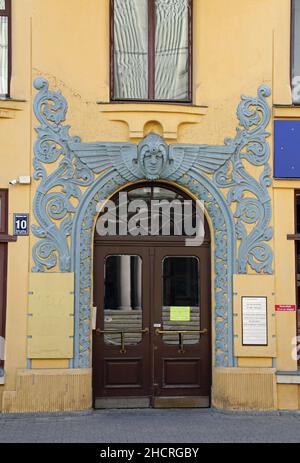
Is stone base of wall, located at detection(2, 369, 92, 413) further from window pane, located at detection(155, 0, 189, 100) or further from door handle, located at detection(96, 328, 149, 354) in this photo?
window pane, located at detection(155, 0, 189, 100)

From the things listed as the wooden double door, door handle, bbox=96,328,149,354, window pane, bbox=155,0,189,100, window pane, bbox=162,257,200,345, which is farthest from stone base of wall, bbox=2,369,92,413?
window pane, bbox=155,0,189,100

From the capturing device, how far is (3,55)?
10.6 m

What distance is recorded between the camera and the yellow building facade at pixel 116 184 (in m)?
10.2

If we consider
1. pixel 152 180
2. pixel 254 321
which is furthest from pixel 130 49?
pixel 254 321

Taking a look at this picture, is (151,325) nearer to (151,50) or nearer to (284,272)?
(284,272)

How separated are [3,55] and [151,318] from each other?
15.1ft

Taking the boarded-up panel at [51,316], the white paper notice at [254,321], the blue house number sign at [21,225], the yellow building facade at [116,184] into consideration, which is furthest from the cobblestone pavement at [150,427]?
the blue house number sign at [21,225]

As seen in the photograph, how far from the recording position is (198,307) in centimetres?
1076

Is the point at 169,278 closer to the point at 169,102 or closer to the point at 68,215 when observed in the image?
the point at 68,215

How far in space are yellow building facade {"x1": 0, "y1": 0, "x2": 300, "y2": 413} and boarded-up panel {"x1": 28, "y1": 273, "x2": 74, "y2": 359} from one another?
0.6 inches

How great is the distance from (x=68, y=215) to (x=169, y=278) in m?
1.85

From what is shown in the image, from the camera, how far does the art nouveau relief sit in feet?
33.9

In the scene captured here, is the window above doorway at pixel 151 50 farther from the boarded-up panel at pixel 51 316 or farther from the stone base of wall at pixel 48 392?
the stone base of wall at pixel 48 392

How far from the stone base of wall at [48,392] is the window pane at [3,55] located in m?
4.29
